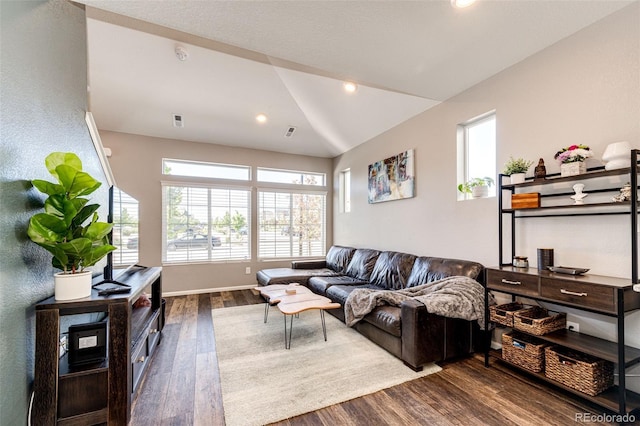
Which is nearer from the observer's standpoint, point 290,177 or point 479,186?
point 479,186

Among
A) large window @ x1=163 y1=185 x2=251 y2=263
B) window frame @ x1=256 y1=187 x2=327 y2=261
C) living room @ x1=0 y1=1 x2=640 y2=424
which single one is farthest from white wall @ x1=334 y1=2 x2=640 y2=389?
large window @ x1=163 y1=185 x2=251 y2=263

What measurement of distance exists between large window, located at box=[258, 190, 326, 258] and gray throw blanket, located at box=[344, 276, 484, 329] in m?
2.95

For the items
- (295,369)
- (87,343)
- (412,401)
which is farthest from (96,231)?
(412,401)

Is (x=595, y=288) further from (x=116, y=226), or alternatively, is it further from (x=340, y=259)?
(x=340, y=259)

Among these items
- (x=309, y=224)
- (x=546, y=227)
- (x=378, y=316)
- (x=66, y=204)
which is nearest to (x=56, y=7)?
(x=66, y=204)

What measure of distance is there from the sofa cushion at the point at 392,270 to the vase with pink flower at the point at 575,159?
1.97 metres

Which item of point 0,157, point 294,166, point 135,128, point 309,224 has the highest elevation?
point 135,128

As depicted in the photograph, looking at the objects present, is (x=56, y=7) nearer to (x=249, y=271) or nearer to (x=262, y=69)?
(x=262, y=69)

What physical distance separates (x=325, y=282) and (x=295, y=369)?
170 cm

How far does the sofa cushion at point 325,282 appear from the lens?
4.00 meters

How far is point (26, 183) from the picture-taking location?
1.50 m

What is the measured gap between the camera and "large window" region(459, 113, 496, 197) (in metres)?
3.06

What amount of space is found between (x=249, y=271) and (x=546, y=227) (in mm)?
4768

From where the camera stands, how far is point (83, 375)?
1.58m
